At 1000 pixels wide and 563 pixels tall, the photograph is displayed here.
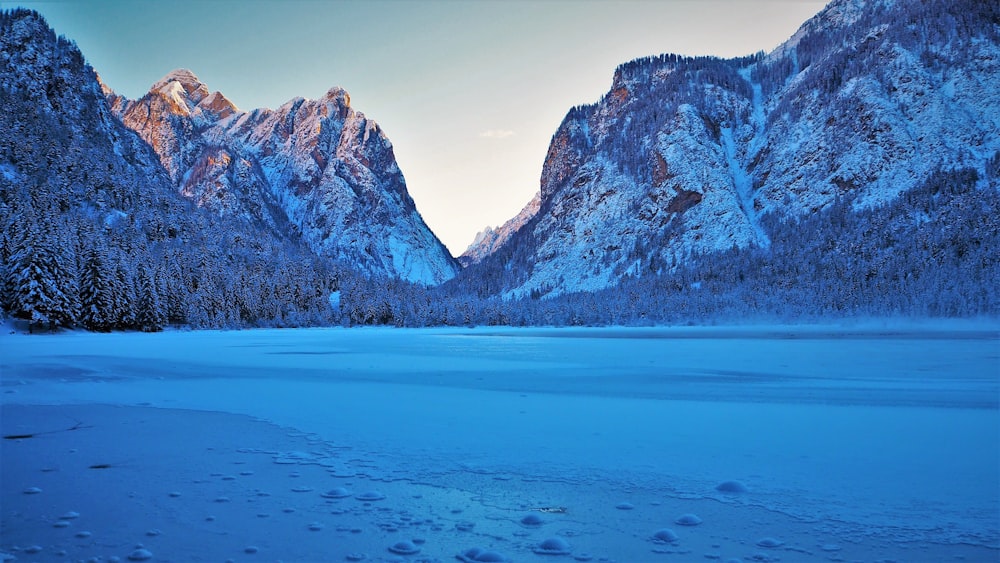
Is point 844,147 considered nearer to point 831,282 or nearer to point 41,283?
point 831,282

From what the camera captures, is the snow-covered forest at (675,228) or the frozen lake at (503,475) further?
the snow-covered forest at (675,228)

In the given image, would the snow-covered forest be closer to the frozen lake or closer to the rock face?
the rock face

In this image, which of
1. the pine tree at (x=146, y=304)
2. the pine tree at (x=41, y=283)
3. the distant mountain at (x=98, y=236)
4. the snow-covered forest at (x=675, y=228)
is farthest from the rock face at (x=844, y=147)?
the pine tree at (x=41, y=283)

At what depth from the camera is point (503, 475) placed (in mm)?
6355

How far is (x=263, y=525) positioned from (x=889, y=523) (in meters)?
5.55

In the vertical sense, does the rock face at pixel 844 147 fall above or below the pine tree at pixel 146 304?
above

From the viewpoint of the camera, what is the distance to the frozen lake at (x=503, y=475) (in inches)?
170

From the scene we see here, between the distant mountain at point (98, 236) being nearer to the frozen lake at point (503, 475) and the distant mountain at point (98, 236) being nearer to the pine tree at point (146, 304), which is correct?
the pine tree at point (146, 304)

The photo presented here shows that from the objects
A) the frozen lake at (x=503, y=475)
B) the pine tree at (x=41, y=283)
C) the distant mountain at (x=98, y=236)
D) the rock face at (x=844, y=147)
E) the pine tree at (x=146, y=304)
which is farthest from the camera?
the rock face at (x=844, y=147)

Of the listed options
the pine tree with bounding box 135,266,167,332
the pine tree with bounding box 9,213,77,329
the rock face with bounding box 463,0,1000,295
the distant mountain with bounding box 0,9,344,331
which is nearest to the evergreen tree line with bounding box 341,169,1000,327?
the rock face with bounding box 463,0,1000,295

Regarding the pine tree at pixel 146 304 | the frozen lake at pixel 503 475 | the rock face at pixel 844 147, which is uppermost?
the rock face at pixel 844 147

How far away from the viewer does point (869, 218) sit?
143 m

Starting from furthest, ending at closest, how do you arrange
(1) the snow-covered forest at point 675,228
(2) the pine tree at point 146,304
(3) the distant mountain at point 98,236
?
(1) the snow-covered forest at point 675,228, (2) the pine tree at point 146,304, (3) the distant mountain at point 98,236

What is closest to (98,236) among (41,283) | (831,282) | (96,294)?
(96,294)
